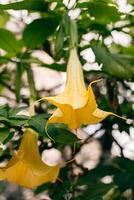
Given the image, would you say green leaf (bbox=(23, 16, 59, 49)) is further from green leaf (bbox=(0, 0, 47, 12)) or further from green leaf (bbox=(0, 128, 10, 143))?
green leaf (bbox=(0, 128, 10, 143))

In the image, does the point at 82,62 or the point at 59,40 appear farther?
the point at 82,62

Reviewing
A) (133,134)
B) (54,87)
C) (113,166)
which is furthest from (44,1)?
(54,87)

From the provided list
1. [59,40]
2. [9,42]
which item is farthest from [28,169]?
[9,42]

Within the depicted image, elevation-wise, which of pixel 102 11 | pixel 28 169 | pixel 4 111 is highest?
pixel 102 11

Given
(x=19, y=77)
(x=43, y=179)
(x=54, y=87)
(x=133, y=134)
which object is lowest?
(x=54, y=87)

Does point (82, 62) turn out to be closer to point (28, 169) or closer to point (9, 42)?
point (9, 42)

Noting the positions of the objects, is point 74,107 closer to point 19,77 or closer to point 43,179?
point 43,179

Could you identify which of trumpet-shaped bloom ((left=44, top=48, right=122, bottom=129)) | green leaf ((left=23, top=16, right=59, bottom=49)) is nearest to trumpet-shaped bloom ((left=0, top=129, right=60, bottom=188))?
trumpet-shaped bloom ((left=44, top=48, right=122, bottom=129))
